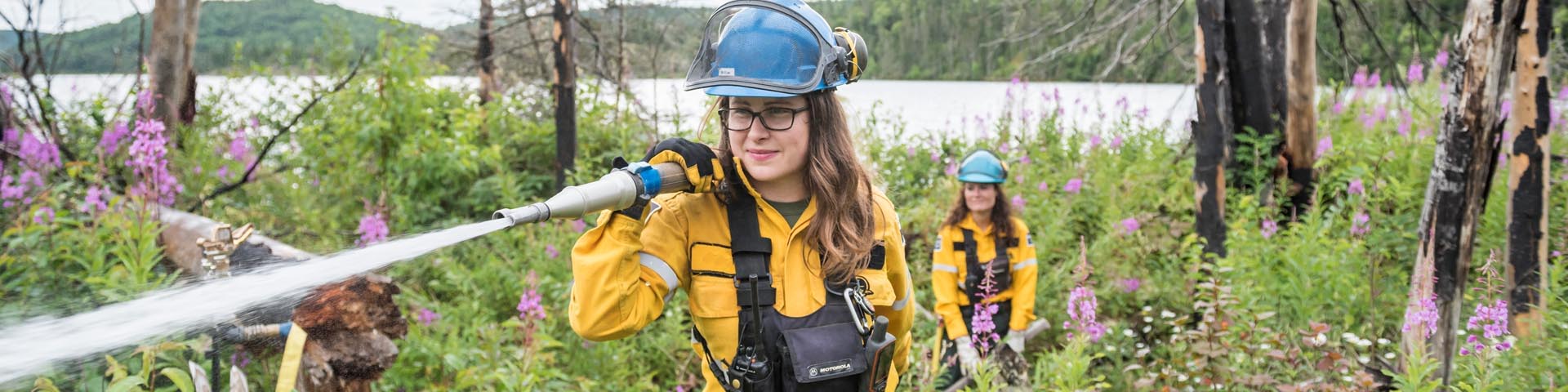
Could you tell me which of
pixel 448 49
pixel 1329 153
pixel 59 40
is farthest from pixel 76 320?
pixel 448 49

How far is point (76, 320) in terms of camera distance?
7.80 feet

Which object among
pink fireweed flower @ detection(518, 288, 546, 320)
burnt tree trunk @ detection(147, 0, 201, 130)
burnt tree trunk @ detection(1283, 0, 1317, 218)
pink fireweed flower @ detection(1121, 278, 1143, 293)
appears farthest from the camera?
burnt tree trunk @ detection(147, 0, 201, 130)

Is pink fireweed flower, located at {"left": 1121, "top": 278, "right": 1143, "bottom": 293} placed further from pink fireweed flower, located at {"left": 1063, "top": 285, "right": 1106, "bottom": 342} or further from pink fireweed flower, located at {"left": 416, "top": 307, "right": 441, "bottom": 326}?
pink fireweed flower, located at {"left": 416, "top": 307, "right": 441, "bottom": 326}

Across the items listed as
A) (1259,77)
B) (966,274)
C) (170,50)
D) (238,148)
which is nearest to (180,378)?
(966,274)

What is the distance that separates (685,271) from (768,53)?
0.63 meters

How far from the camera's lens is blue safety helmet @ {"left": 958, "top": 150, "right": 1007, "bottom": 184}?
16.4ft

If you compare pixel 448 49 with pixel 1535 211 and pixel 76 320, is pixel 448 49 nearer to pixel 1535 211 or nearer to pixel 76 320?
pixel 76 320

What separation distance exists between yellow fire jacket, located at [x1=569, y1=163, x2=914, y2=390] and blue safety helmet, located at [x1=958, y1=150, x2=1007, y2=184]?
2629 mm

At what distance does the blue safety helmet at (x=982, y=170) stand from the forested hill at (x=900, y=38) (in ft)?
5.39

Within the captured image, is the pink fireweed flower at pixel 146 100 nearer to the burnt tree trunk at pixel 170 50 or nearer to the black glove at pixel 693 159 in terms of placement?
the burnt tree trunk at pixel 170 50

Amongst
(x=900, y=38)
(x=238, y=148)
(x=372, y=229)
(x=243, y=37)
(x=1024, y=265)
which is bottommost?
(x=1024, y=265)

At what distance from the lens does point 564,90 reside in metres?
7.78

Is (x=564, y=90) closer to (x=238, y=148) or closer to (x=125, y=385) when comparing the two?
(x=238, y=148)

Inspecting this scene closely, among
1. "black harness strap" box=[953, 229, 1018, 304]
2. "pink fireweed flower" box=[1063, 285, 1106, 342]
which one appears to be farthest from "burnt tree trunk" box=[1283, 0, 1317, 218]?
"pink fireweed flower" box=[1063, 285, 1106, 342]
